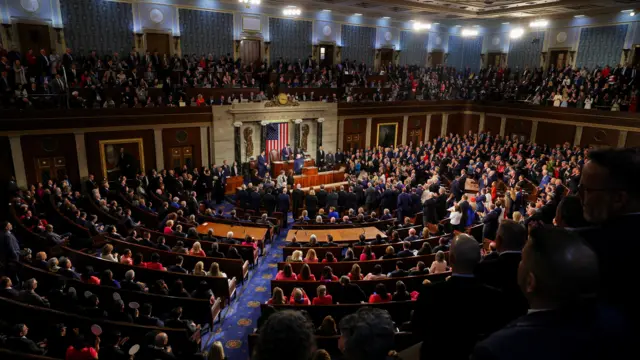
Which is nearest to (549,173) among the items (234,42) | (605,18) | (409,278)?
(409,278)

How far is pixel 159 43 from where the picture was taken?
21.0 metres

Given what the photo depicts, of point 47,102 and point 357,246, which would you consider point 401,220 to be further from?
point 47,102

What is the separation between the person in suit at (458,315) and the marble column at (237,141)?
57.6 ft

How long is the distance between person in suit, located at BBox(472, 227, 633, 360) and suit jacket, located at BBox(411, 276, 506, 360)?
2.31ft

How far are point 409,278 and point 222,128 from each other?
545 inches

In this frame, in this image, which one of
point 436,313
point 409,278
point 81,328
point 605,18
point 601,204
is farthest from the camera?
point 605,18

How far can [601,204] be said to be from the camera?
211 centimetres

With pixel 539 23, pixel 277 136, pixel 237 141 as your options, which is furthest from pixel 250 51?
pixel 539 23

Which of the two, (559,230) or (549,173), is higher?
(559,230)

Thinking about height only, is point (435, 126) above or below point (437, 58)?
below

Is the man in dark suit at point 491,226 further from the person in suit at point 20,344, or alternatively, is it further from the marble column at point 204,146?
the marble column at point 204,146

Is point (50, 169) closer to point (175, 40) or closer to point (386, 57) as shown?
point (175, 40)

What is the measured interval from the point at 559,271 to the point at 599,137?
74.5 feet

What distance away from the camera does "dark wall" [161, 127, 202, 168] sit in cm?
1795
